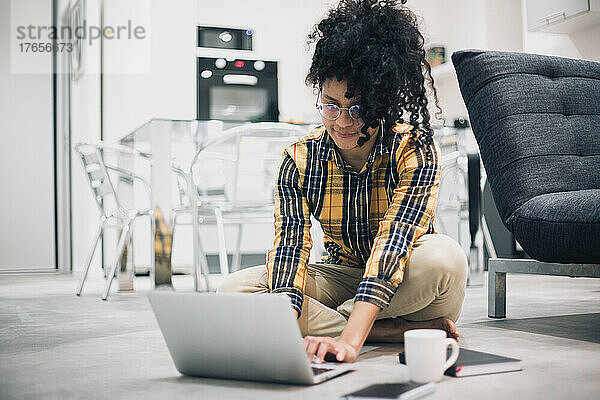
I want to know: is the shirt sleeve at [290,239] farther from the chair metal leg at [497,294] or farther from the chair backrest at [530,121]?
the chair metal leg at [497,294]

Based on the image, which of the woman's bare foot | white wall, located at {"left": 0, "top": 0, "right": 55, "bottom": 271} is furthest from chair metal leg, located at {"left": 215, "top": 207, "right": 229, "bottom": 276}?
white wall, located at {"left": 0, "top": 0, "right": 55, "bottom": 271}

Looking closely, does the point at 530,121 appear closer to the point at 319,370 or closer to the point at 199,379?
the point at 319,370

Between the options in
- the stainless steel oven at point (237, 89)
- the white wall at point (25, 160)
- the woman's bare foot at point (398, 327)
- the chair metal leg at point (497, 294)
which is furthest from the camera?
the white wall at point (25, 160)

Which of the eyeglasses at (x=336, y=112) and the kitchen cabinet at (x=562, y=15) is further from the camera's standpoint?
the kitchen cabinet at (x=562, y=15)

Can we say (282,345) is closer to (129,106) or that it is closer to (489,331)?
(489,331)

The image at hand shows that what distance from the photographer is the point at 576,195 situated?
1803 mm

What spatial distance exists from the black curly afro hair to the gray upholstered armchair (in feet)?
1.60

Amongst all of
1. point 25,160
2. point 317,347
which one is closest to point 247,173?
point 317,347

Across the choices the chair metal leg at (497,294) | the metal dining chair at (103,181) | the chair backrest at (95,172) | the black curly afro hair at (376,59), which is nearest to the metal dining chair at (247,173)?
the metal dining chair at (103,181)

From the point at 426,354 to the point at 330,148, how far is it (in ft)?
1.82

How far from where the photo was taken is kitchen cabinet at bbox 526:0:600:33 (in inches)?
167

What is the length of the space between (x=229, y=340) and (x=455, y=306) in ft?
2.12

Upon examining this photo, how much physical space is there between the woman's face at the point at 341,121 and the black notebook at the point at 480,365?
47 cm

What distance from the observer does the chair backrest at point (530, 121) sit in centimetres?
199
